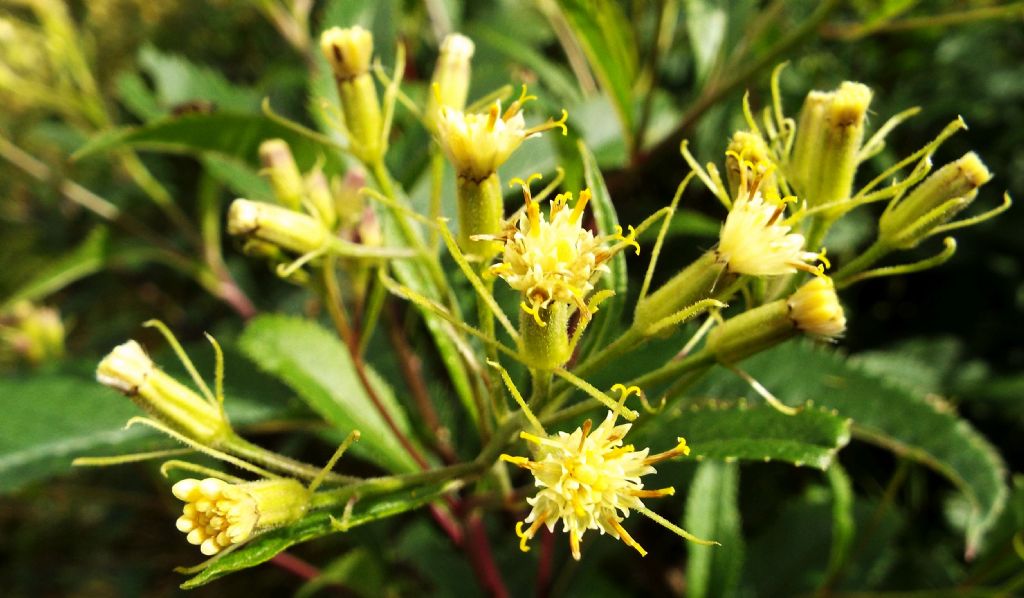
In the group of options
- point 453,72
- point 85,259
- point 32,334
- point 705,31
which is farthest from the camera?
point 32,334

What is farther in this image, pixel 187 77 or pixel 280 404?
pixel 187 77

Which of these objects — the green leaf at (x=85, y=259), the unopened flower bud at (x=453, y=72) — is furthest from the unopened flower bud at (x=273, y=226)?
the green leaf at (x=85, y=259)

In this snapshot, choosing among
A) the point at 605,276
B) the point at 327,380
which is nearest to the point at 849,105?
the point at 605,276

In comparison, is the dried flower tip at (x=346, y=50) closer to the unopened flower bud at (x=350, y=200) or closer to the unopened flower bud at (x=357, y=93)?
the unopened flower bud at (x=357, y=93)

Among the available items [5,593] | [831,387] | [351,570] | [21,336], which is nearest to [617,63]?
[831,387]

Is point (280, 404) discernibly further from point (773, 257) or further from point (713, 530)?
point (773, 257)

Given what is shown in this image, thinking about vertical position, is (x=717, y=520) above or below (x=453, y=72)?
below

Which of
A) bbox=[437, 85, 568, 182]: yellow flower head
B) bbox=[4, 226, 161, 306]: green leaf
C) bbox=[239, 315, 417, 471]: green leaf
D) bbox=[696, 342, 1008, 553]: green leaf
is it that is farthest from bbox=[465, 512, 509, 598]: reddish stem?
bbox=[4, 226, 161, 306]: green leaf

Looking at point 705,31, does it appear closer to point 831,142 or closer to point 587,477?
point 831,142
